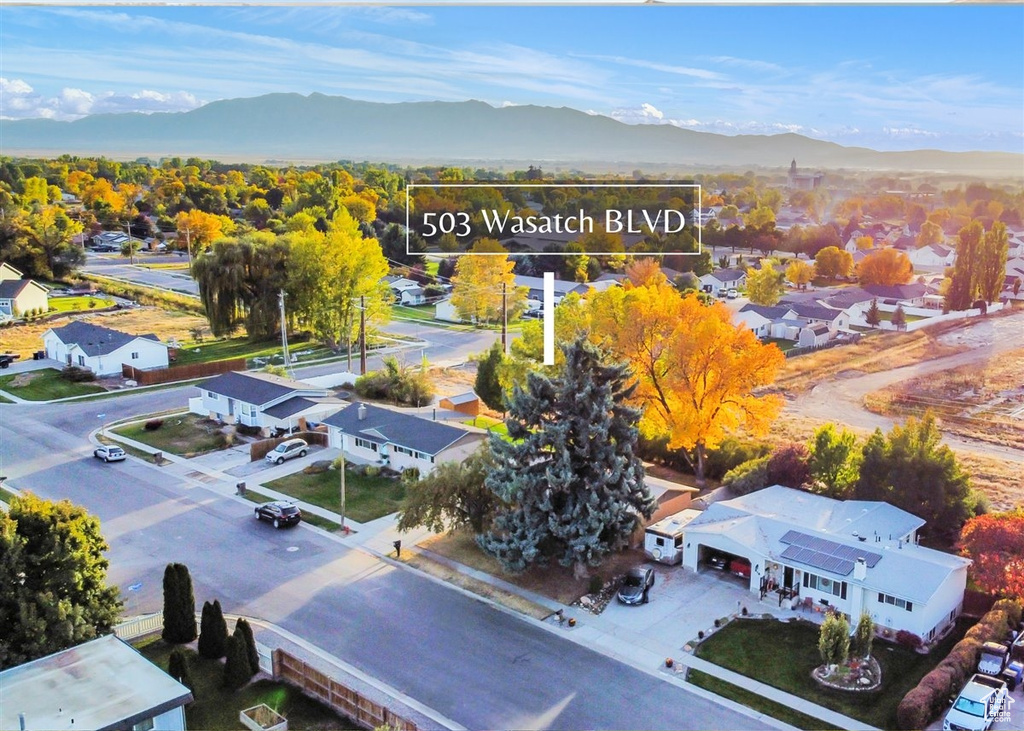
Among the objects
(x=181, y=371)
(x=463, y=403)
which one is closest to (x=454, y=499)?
(x=463, y=403)

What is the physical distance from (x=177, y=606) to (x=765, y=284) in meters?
18.7

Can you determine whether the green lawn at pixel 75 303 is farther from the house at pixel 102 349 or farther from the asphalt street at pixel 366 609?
the asphalt street at pixel 366 609

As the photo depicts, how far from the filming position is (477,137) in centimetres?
1466

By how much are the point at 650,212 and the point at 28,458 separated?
14810 millimetres

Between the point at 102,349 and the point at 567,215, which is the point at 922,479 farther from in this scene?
the point at 102,349

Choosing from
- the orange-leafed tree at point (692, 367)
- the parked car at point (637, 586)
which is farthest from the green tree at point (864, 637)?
the orange-leafed tree at point (692, 367)

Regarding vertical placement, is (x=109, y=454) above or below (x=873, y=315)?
below

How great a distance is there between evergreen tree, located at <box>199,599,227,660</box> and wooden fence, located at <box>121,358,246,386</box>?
665 inches

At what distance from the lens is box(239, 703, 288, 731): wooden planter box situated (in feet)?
30.1

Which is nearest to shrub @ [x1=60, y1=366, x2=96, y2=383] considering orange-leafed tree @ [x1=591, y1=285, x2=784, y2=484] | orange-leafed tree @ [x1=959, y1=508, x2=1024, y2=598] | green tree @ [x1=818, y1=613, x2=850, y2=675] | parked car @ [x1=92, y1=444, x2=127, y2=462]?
parked car @ [x1=92, y1=444, x2=127, y2=462]

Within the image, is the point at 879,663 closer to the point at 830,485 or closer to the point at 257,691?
the point at 830,485

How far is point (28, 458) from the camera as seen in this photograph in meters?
18.7

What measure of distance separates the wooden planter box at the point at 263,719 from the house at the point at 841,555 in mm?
7109

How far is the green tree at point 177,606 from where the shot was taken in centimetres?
1114
